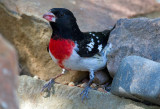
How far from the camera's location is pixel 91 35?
387 centimetres

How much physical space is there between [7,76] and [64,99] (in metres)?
1.92

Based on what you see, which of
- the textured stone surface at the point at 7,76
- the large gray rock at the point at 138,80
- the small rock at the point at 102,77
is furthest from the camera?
the small rock at the point at 102,77

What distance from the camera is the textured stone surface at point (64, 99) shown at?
3.15 m

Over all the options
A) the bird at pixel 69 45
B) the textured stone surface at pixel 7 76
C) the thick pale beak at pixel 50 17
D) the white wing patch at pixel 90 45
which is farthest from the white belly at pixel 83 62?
the textured stone surface at pixel 7 76

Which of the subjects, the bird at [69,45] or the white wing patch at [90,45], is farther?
the white wing patch at [90,45]

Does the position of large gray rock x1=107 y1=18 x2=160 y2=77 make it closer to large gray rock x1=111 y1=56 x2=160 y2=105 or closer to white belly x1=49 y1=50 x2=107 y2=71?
white belly x1=49 y1=50 x2=107 y2=71

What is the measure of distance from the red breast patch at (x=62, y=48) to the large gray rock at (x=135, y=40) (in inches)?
24.5

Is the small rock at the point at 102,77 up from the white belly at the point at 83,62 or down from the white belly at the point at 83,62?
down

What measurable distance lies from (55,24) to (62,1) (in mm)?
1437

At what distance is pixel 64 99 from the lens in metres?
3.34

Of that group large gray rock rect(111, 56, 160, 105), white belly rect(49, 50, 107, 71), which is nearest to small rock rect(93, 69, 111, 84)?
white belly rect(49, 50, 107, 71)

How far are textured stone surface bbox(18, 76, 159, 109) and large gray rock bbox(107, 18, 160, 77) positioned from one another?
1.96 feet

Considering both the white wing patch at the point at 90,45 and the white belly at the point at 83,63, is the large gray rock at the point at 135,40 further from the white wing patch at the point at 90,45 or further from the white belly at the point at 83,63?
the white wing patch at the point at 90,45

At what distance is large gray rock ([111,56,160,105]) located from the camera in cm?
290
